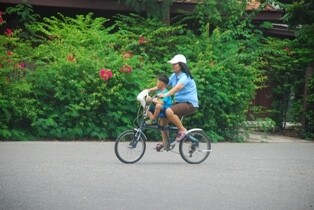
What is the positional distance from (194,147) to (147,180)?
2.22m

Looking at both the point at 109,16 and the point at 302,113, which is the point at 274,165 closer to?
the point at 302,113

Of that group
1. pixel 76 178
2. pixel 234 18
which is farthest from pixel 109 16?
pixel 76 178

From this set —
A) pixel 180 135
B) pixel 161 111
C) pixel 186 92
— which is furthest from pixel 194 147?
pixel 186 92

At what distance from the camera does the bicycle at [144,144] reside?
36.4 feet

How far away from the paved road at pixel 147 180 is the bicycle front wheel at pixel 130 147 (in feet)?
0.59

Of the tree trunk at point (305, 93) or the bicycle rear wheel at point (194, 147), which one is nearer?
the bicycle rear wheel at point (194, 147)

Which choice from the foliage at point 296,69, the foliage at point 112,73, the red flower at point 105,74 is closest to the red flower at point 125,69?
the foliage at point 112,73

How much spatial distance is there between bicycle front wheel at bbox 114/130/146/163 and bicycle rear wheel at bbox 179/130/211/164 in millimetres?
725

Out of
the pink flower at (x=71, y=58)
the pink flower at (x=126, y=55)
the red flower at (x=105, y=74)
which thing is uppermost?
the pink flower at (x=71, y=58)

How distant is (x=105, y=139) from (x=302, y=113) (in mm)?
5986

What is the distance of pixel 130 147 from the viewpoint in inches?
438

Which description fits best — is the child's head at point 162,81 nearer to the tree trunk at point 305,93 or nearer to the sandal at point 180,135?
the sandal at point 180,135

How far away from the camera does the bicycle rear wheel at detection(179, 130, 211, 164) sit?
11.5m

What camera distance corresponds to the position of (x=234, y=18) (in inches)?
711
